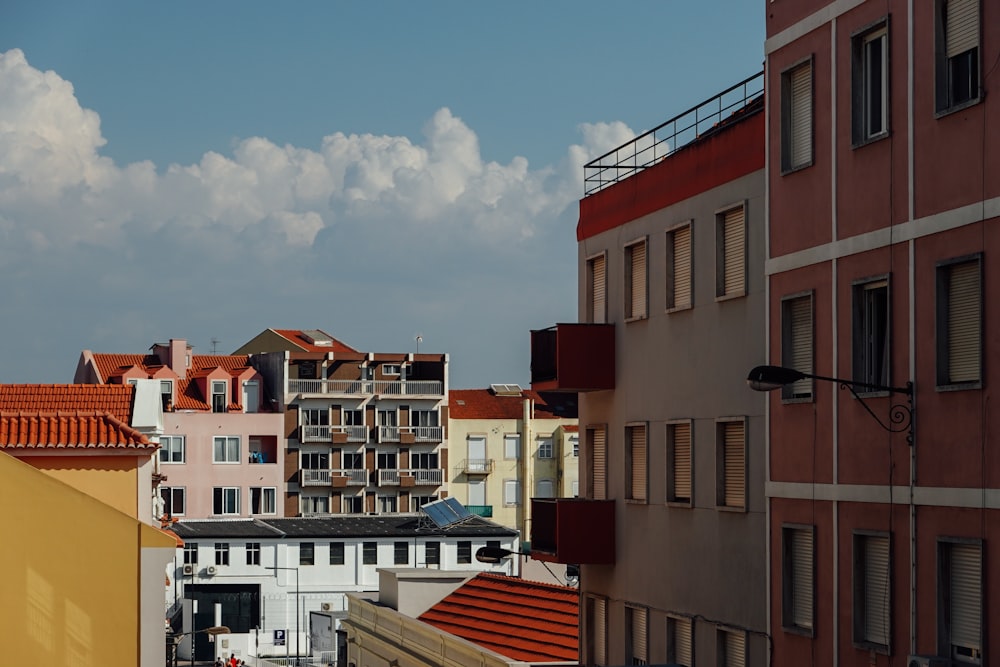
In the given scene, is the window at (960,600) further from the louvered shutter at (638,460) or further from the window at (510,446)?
the window at (510,446)

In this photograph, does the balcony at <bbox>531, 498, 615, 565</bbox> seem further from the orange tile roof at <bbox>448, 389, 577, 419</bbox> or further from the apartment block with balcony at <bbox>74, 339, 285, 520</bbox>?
the orange tile roof at <bbox>448, 389, 577, 419</bbox>

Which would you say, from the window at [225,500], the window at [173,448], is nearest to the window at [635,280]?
the window at [173,448]

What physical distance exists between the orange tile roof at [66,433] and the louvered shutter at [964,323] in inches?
517

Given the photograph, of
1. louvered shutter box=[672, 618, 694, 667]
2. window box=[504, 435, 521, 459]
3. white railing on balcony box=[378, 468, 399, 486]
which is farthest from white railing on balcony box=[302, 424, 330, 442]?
louvered shutter box=[672, 618, 694, 667]

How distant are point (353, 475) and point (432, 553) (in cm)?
1625

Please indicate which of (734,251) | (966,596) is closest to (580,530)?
(734,251)

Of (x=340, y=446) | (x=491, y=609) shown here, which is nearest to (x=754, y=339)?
(x=491, y=609)

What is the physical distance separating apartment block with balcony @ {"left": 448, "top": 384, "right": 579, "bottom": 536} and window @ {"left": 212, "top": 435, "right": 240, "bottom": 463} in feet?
61.2

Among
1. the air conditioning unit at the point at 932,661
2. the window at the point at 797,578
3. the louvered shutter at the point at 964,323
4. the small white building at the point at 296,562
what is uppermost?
the louvered shutter at the point at 964,323

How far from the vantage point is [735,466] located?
24.8 metres

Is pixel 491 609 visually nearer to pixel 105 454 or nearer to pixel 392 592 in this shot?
pixel 392 592

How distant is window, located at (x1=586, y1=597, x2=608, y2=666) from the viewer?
30.2m

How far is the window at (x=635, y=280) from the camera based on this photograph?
28422mm

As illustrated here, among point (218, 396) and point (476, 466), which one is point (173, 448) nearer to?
point (218, 396)
